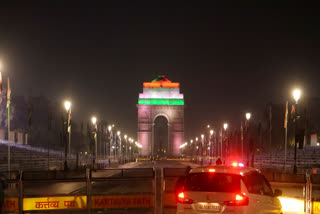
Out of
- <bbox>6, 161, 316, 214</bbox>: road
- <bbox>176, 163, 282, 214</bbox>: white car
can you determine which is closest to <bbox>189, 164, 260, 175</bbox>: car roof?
<bbox>176, 163, 282, 214</bbox>: white car

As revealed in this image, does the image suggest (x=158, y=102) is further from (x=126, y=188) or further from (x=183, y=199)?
(x=183, y=199)

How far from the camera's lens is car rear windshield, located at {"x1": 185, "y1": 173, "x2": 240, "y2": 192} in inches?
385

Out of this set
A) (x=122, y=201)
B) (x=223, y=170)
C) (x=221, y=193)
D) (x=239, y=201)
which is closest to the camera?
(x=239, y=201)

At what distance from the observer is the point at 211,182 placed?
33.2 ft

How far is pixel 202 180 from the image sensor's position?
10.2 metres

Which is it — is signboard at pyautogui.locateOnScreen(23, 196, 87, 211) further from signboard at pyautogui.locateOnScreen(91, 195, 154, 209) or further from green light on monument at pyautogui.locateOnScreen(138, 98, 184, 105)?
green light on monument at pyautogui.locateOnScreen(138, 98, 184, 105)

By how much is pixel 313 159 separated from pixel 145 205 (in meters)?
35.7

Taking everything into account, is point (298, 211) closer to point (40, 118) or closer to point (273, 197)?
point (273, 197)

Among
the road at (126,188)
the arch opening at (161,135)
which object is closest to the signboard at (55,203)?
the road at (126,188)

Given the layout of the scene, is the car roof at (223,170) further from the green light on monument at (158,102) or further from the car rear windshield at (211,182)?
the green light on monument at (158,102)

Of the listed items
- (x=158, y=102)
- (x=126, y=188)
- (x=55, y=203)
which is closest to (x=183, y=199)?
(x=55, y=203)

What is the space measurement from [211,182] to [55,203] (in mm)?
5275

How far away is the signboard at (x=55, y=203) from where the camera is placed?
13.5 metres

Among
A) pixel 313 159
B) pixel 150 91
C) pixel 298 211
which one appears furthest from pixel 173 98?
pixel 298 211
